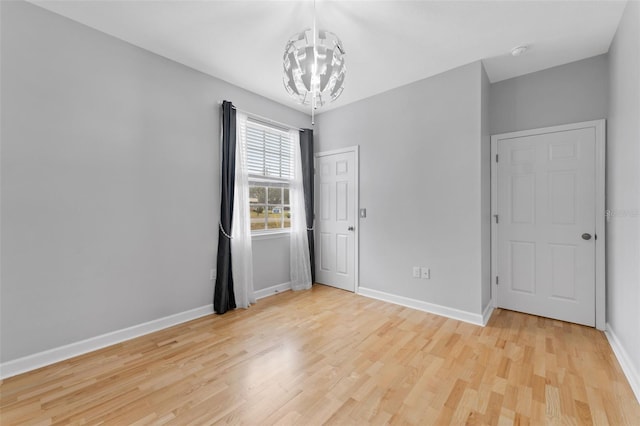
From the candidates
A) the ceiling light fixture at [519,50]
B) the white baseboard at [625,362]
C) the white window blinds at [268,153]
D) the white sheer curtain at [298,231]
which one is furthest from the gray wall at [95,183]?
the white baseboard at [625,362]

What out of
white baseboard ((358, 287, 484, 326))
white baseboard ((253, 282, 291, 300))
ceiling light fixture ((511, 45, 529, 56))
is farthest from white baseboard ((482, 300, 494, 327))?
ceiling light fixture ((511, 45, 529, 56))

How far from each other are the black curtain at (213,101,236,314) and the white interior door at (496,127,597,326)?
3.23m

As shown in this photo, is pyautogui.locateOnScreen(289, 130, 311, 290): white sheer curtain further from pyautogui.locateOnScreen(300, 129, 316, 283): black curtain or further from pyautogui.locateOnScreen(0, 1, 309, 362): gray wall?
pyautogui.locateOnScreen(0, 1, 309, 362): gray wall

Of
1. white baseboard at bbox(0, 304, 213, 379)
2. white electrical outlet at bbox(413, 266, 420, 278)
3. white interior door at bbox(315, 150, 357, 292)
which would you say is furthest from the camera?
white interior door at bbox(315, 150, 357, 292)

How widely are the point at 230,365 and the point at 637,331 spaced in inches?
115

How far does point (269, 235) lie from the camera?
12.8 feet

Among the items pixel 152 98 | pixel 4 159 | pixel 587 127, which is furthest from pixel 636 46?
pixel 4 159

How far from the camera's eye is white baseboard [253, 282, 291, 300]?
148 inches

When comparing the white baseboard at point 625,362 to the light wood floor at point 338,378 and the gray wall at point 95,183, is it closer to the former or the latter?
the light wood floor at point 338,378

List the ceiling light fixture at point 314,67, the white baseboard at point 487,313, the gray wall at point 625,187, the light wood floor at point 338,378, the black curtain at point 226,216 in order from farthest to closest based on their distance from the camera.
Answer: the black curtain at point 226,216, the white baseboard at point 487,313, the gray wall at point 625,187, the ceiling light fixture at point 314,67, the light wood floor at point 338,378

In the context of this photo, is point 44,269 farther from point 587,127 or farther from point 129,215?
point 587,127

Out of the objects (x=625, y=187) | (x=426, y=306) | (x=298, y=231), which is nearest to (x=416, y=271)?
(x=426, y=306)

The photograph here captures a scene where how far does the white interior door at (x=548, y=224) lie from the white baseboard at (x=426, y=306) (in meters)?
0.65

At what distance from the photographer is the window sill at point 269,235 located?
3754mm
